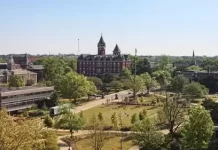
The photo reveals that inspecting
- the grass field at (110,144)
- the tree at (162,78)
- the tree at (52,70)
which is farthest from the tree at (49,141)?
the tree at (162,78)

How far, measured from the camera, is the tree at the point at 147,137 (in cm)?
3016

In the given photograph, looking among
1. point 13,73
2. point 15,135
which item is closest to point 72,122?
point 15,135

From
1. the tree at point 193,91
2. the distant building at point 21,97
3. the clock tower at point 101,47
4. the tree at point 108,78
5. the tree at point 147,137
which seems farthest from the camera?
the clock tower at point 101,47

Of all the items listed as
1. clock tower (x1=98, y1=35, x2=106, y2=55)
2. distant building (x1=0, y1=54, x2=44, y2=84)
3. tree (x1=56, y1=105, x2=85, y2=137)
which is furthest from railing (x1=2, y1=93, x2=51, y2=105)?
clock tower (x1=98, y1=35, x2=106, y2=55)

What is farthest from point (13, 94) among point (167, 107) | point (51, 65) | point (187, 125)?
point (51, 65)

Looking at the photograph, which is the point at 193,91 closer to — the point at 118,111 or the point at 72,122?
the point at 118,111

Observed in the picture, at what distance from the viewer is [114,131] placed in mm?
42031

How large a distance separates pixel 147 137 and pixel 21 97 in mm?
29203

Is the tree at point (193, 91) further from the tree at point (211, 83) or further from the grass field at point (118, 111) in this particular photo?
the tree at point (211, 83)

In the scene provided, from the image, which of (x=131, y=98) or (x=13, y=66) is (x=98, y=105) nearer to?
(x=131, y=98)

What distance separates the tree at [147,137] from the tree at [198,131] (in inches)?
86.9

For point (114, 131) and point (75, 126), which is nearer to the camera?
point (75, 126)

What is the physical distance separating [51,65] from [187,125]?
209 ft

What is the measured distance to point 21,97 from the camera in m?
54.8
